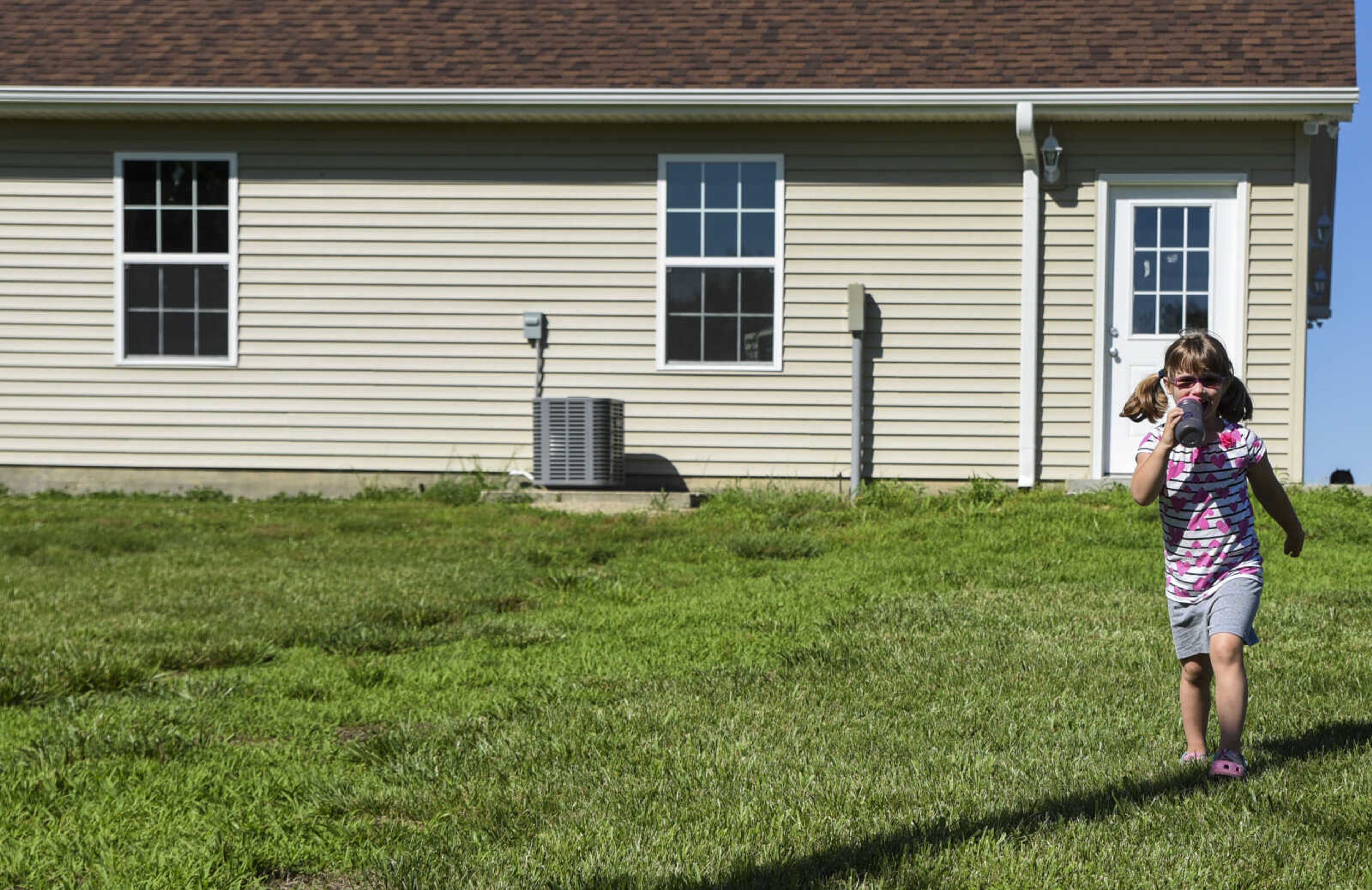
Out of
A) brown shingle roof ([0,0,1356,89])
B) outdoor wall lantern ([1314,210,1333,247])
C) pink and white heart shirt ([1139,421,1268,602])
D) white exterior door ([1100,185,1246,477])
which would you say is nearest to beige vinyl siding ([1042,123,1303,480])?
white exterior door ([1100,185,1246,477])

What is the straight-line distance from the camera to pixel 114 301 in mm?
11859

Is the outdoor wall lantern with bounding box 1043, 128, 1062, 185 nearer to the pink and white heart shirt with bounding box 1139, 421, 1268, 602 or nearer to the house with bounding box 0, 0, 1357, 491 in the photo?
the house with bounding box 0, 0, 1357, 491

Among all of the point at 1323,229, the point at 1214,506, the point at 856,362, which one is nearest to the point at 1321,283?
the point at 1323,229

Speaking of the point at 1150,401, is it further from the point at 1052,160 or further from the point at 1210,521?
the point at 1052,160

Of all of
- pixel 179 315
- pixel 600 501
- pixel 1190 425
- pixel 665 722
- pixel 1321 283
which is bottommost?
pixel 665 722

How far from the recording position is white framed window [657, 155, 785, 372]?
11.5 metres

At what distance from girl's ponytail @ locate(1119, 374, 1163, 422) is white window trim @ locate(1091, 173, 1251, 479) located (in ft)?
24.0

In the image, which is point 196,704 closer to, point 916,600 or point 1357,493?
point 916,600

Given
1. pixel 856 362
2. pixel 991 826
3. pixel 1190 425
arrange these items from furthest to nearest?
pixel 856 362 → pixel 1190 425 → pixel 991 826

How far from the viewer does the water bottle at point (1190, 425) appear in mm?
3600

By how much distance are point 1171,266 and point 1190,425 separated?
8.09 meters

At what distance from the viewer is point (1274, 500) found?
3.94 meters

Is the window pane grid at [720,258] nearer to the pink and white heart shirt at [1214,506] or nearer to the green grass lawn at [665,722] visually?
the green grass lawn at [665,722]

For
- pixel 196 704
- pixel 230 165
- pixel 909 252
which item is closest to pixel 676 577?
pixel 196 704
